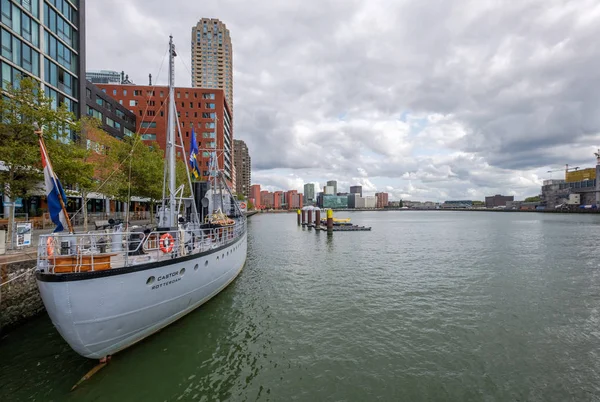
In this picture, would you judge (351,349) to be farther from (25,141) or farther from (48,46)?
(48,46)

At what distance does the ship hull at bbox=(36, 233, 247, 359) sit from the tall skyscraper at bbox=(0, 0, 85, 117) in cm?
3120

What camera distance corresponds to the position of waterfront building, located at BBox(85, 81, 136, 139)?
52.6m

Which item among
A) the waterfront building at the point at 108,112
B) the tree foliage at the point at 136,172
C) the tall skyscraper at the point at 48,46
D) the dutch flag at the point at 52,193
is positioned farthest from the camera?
the waterfront building at the point at 108,112

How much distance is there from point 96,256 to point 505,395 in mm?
12932

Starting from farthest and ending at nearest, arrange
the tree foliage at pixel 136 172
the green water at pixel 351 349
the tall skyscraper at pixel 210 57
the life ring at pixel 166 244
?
the tall skyscraper at pixel 210 57
the tree foliage at pixel 136 172
the life ring at pixel 166 244
the green water at pixel 351 349

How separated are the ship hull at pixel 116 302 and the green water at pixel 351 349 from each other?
0.79 meters

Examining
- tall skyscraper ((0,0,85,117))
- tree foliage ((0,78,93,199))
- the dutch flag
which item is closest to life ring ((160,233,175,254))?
the dutch flag

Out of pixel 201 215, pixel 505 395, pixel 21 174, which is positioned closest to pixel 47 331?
pixel 21 174

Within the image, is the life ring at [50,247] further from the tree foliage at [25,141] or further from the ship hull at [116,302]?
the tree foliage at [25,141]

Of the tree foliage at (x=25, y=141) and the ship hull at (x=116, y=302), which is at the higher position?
the tree foliage at (x=25, y=141)

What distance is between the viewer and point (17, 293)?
11.8 m

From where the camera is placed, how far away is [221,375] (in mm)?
9281

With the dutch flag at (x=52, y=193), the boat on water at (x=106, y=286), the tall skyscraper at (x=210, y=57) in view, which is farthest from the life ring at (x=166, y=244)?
the tall skyscraper at (x=210, y=57)

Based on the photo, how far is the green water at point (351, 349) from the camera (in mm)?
8414
